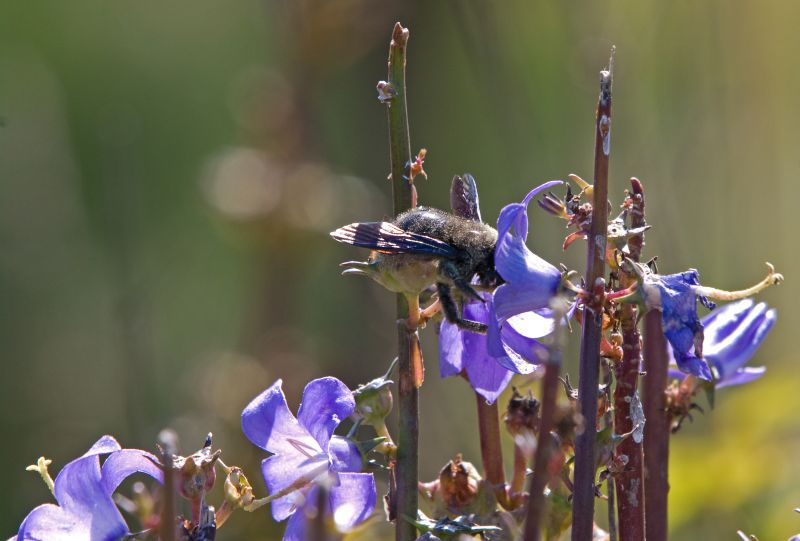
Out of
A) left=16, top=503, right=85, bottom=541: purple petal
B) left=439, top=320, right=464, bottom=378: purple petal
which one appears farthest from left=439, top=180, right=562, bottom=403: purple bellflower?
left=16, top=503, right=85, bottom=541: purple petal

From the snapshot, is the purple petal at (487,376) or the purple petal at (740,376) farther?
the purple petal at (740,376)

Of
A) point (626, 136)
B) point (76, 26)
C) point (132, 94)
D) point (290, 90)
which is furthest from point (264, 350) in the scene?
point (76, 26)

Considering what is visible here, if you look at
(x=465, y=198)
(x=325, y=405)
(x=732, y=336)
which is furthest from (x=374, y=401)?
(x=732, y=336)

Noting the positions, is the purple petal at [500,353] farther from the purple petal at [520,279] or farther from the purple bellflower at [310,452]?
the purple bellflower at [310,452]

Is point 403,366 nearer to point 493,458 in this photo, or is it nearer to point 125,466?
point 493,458

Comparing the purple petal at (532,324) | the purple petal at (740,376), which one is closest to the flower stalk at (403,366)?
the purple petal at (532,324)

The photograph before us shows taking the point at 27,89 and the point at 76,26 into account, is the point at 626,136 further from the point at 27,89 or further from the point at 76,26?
the point at 76,26
